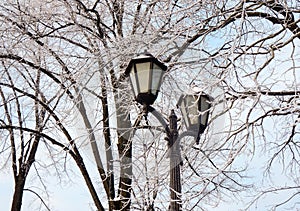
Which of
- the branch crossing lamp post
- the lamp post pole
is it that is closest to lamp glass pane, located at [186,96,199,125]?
the branch crossing lamp post

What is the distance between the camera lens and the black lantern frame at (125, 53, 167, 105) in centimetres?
330

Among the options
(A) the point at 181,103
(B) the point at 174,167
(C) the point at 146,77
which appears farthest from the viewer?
(A) the point at 181,103

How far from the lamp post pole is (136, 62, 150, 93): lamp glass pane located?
469 mm

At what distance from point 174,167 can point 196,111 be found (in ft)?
1.53

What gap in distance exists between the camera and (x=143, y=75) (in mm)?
3334

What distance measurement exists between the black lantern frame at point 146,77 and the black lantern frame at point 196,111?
0.32 metres

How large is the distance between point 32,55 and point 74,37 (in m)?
0.79

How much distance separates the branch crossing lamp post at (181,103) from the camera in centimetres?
332

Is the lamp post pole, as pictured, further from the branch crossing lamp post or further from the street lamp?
the street lamp

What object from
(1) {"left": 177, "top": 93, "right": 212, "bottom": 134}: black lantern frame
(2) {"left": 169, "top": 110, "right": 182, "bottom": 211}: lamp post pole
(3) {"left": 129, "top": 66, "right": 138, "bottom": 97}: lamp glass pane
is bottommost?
(2) {"left": 169, "top": 110, "right": 182, "bottom": 211}: lamp post pole

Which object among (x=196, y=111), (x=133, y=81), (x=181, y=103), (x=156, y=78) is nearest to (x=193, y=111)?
(x=196, y=111)

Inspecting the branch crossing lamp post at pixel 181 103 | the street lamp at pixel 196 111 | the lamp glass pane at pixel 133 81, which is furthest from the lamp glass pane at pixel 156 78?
the street lamp at pixel 196 111

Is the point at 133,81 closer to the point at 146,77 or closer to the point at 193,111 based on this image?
the point at 146,77

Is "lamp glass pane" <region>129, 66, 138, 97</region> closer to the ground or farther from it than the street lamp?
farther from it
